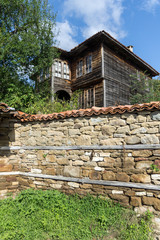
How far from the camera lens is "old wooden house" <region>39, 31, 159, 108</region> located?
11.0 m

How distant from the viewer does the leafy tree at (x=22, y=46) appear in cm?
917

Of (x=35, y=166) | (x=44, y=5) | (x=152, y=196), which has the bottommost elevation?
(x=152, y=196)

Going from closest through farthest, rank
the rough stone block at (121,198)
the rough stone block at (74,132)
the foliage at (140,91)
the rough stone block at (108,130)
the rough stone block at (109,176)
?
the rough stone block at (121,198) → the rough stone block at (109,176) → the rough stone block at (108,130) → the rough stone block at (74,132) → the foliage at (140,91)

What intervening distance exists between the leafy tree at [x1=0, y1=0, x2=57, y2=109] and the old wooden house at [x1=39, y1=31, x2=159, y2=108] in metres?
1.40

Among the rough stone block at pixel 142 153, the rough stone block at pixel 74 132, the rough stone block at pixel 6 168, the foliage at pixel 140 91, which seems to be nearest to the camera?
the rough stone block at pixel 142 153

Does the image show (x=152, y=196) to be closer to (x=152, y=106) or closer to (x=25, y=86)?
(x=152, y=106)

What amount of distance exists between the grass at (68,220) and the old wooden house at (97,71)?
738cm

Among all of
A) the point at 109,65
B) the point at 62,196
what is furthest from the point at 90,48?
the point at 62,196

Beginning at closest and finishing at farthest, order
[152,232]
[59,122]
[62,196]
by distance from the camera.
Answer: [152,232], [62,196], [59,122]

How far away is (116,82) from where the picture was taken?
11898 millimetres

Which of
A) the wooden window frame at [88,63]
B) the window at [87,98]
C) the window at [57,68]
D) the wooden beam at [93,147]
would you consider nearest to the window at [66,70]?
the window at [57,68]

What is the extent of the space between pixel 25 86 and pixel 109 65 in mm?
5536

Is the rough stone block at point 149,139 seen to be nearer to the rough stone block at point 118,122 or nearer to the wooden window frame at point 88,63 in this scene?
the rough stone block at point 118,122

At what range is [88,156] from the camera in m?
4.54
